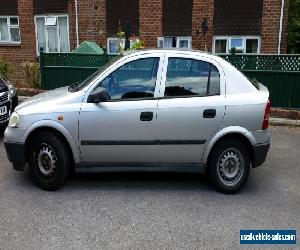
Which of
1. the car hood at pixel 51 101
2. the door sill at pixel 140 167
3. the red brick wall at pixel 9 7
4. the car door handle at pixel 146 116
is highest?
the red brick wall at pixel 9 7

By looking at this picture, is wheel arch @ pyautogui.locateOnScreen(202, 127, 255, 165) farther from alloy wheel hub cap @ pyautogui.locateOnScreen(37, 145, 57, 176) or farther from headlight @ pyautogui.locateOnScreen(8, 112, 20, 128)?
headlight @ pyautogui.locateOnScreen(8, 112, 20, 128)

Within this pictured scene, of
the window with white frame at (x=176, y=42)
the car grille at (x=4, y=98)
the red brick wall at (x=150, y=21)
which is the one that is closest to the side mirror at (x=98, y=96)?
the car grille at (x=4, y=98)

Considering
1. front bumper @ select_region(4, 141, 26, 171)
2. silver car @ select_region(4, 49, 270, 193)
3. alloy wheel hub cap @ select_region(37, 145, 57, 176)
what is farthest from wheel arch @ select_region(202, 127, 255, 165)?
front bumper @ select_region(4, 141, 26, 171)

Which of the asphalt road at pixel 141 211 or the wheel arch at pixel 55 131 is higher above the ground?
the wheel arch at pixel 55 131

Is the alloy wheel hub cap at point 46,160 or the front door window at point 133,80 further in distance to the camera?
the alloy wheel hub cap at point 46,160

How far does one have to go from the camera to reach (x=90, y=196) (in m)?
4.54

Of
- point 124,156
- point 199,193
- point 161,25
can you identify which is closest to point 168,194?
point 199,193

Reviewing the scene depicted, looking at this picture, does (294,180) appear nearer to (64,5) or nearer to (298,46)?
(64,5)

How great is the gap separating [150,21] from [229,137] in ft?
29.1

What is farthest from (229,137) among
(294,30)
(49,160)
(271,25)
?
(294,30)

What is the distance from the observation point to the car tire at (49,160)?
4.55 m

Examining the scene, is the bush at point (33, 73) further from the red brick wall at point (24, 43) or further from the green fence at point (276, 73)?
the green fence at point (276, 73)

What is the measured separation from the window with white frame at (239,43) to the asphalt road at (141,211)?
24.5 feet

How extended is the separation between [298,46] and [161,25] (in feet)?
23.1
